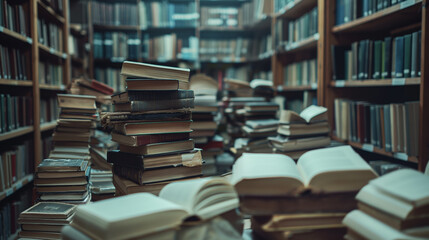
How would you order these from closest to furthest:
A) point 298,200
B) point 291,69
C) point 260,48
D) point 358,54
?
point 298,200
point 358,54
point 291,69
point 260,48

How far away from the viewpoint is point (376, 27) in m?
2.38

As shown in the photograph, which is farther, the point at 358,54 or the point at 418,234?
the point at 358,54

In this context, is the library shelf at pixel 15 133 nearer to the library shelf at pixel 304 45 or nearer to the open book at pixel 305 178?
the open book at pixel 305 178

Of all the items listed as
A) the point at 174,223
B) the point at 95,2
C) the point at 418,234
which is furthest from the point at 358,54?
the point at 95,2

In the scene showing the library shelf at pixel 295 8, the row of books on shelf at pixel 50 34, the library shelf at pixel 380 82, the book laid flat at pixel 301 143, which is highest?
the library shelf at pixel 295 8

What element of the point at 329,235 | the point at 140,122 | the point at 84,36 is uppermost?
the point at 84,36

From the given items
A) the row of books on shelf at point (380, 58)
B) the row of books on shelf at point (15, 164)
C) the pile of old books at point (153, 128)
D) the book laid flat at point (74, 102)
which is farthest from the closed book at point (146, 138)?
the row of books on shelf at point (15, 164)

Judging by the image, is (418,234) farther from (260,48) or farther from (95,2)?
(95,2)

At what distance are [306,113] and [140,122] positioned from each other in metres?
0.93

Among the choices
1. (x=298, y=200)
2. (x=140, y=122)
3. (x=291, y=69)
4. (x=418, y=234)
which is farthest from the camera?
(x=291, y=69)

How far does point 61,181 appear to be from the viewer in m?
1.52

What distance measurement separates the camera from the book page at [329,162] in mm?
826

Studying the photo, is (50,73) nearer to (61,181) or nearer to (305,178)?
(61,181)

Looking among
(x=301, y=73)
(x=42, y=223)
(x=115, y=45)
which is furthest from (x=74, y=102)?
(x=115, y=45)
